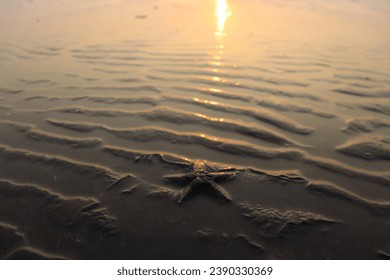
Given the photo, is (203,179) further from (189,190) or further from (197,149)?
(197,149)

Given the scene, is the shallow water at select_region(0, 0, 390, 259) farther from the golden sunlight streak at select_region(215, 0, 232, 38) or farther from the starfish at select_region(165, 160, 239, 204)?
the golden sunlight streak at select_region(215, 0, 232, 38)

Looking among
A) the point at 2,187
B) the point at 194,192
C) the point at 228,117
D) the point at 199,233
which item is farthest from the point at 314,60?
the point at 2,187

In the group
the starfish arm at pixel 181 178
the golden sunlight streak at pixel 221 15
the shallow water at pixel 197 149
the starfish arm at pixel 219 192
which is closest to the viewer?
the shallow water at pixel 197 149

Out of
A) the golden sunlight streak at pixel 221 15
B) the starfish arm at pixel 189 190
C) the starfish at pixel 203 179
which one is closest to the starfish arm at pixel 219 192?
the starfish at pixel 203 179

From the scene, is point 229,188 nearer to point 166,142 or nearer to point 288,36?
point 166,142

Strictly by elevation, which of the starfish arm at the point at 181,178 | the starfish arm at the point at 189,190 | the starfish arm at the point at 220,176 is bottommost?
the starfish arm at the point at 189,190

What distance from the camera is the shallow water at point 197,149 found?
2.54 meters

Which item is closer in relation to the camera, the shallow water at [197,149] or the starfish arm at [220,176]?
the shallow water at [197,149]

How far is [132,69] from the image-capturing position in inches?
249

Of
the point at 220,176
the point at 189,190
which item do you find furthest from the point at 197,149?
the point at 189,190

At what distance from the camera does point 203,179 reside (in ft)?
10.1

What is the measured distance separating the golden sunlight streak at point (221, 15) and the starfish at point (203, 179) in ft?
20.5

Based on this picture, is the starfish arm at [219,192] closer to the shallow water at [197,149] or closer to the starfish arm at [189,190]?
the shallow water at [197,149]

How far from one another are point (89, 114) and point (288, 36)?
6014 mm
